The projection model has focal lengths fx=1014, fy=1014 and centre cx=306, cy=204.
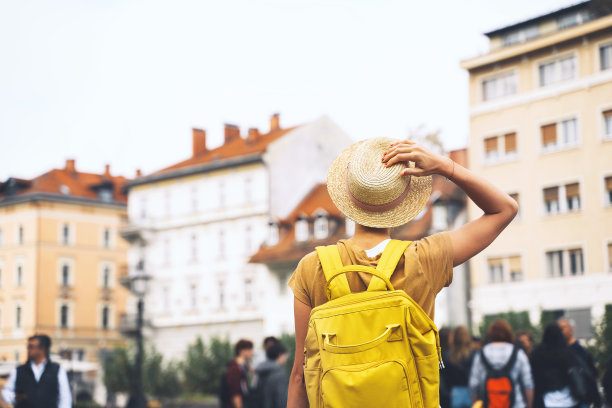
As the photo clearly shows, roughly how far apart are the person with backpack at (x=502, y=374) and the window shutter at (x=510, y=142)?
38699mm

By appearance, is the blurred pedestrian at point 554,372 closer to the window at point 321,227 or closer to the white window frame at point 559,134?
the white window frame at point 559,134

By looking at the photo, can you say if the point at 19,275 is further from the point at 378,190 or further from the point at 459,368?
the point at 378,190

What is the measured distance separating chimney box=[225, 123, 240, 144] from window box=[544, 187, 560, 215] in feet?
102

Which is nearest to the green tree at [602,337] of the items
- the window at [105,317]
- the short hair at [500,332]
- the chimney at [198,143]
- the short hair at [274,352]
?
the short hair at [274,352]

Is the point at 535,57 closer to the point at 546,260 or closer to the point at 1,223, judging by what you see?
the point at 546,260

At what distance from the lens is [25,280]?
81.6 metres

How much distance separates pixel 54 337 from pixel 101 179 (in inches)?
629

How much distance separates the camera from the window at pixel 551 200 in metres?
45.6

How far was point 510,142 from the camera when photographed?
47656 mm

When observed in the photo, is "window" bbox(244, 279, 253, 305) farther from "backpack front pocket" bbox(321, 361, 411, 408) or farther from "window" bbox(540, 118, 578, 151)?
"backpack front pocket" bbox(321, 361, 411, 408)

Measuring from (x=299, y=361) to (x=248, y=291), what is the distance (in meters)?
59.4

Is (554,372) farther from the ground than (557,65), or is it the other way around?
(557,65)

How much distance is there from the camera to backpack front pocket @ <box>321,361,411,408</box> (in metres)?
3.09

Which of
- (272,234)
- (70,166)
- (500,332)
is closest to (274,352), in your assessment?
(500,332)
